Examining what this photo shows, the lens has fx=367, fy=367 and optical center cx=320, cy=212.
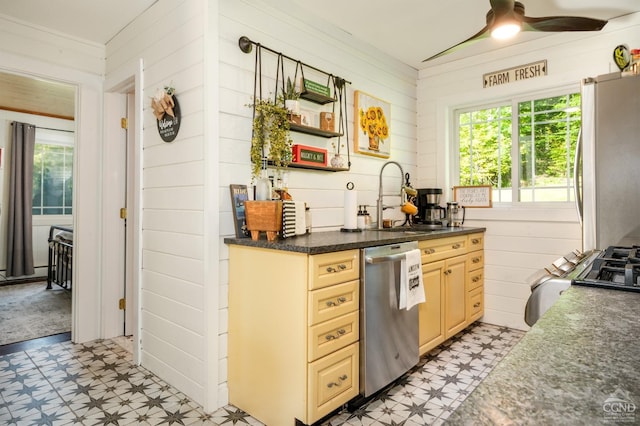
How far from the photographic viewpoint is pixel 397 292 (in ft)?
7.45

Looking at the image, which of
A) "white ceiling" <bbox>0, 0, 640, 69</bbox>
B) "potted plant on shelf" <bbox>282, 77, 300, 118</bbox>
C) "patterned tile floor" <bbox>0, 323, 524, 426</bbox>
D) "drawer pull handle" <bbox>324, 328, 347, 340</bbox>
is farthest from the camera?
"white ceiling" <bbox>0, 0, 640, 69</bbox>

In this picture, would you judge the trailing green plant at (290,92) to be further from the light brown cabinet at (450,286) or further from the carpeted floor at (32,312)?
the carpeted floor at (32,312)

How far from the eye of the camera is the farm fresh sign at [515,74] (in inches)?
128

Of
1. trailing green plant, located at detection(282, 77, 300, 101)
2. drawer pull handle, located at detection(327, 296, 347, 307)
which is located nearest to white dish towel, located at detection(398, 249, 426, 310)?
drawer pull handle, located at detection(327, 296, 347, 307)

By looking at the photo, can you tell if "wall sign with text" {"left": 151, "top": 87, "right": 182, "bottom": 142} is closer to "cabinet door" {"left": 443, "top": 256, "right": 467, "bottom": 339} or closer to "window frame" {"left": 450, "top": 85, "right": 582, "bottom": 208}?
"cabinet door" {"left": 443, "top": 256, "right": 467, "bottom": 339}

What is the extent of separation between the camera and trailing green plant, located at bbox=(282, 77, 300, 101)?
8.25ft

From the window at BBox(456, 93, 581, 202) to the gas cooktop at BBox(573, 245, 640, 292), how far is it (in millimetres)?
2249

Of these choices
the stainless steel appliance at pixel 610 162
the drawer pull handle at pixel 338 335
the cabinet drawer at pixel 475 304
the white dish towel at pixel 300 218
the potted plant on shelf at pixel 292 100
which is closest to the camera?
the stainless steel appliance at pixel 610 162

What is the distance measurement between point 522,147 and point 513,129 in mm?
193

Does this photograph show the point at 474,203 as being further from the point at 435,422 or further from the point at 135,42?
the point at 135,42

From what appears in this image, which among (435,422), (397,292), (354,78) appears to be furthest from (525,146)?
(435,422)

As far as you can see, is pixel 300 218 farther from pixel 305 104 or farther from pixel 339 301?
pixel 305 104

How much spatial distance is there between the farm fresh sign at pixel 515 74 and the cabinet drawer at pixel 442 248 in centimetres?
155

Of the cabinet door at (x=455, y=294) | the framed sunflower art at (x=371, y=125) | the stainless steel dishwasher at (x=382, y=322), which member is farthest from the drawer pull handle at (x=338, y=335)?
the framed sunflower art at (x=371, y=125)
